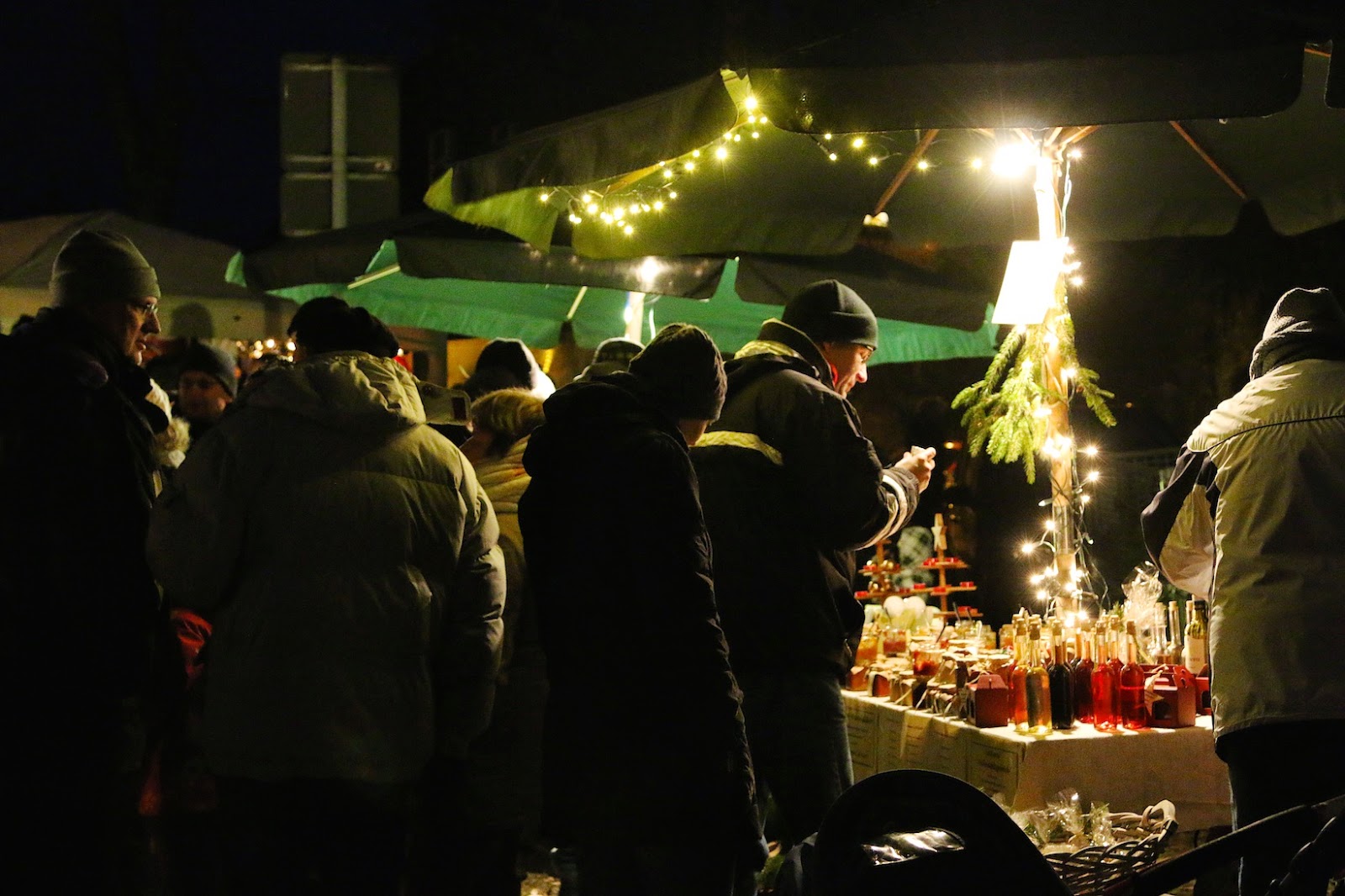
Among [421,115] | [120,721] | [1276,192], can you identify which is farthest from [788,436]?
[421,115]

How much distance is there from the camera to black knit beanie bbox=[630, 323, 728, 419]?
338 centimetres

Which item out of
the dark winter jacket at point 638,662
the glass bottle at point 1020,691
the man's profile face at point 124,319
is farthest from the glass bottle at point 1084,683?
the man's profile face at point 124,319

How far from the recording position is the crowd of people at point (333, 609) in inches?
120

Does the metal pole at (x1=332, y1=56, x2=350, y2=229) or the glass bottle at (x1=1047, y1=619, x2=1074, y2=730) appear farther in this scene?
the metal pole at (x1=332, y1=56, x2=350, y2=229)

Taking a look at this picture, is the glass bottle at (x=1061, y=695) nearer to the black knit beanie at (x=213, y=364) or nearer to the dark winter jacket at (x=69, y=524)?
the dark winter jacket at (x=69, y=524)

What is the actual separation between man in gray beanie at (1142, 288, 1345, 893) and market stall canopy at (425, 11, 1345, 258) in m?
0.68

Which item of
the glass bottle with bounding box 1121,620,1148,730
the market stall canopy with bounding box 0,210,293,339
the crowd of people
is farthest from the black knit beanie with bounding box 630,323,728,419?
the market stall canopy with bounding box 0,210,293,339

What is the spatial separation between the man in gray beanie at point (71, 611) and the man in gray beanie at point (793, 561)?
4.95ft

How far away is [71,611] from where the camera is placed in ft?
10.2

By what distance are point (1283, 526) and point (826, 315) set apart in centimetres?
153

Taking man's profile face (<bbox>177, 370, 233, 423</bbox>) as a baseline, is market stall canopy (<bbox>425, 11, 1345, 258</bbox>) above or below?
above

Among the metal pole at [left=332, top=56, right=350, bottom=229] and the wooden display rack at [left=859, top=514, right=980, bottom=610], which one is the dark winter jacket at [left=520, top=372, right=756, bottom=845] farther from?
the metal pole at [left=332, top=56, right=350, bottom=229]

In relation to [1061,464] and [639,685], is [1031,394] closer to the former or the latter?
[1061,464]

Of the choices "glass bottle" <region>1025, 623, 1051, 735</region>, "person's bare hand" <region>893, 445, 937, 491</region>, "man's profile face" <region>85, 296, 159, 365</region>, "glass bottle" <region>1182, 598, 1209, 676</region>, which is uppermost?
"man's profile face" <region>85, 296, 159, 365</region>
